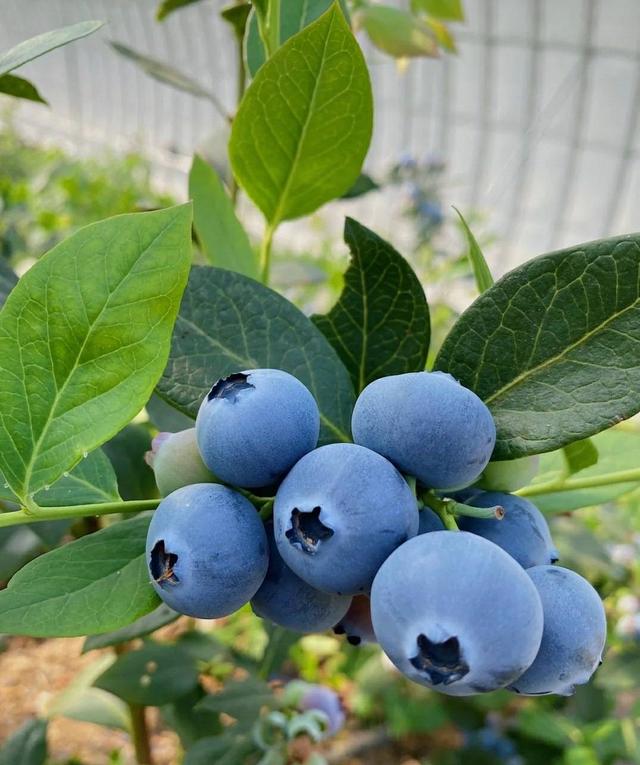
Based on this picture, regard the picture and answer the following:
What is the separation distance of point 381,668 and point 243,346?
159 centimetres

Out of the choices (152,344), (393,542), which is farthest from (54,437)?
(393,542)

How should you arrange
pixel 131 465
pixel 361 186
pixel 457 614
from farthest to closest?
pixel 361 186 → pixel 131 465 → pixel 457 614

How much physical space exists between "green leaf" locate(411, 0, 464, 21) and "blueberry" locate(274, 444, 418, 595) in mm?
1042

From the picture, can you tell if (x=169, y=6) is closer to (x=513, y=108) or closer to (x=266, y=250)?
(x=266, y=250)

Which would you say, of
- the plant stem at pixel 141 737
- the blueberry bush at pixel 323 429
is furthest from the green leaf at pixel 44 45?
the plant stem at pixel 141 737

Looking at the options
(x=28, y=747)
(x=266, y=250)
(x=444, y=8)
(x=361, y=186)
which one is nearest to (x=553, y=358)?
(x=266, y=250)

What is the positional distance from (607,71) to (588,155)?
87cm

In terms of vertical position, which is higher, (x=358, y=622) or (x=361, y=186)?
(x=361, y=186)

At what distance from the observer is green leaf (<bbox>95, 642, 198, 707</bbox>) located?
3.37 ft

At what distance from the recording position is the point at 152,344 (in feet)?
1.42

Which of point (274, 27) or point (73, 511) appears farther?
point (274, 27)

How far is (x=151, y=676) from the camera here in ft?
3.43

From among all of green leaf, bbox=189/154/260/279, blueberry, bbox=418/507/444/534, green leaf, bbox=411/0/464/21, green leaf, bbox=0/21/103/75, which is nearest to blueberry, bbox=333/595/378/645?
blueberry, bbox=418/507/444/534

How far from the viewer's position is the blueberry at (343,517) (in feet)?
1.29
